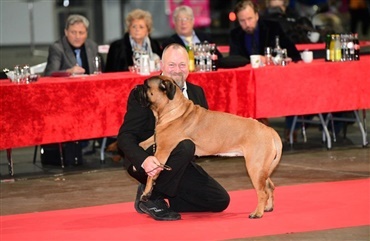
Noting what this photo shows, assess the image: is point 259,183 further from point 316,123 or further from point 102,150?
point 316,123

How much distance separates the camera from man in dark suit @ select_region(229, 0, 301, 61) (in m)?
10.1

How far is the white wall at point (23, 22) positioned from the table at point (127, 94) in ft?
30.7

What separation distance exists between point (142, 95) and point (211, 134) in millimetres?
552

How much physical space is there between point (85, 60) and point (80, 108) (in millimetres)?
1510

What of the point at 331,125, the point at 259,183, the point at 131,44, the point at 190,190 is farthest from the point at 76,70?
the point at 259,183

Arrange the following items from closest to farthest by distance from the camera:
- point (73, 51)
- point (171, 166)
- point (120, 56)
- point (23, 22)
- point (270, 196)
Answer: point (171, 166) → point (270, 196) → point (73, 51) → point (120, 56) → point (23, 22)

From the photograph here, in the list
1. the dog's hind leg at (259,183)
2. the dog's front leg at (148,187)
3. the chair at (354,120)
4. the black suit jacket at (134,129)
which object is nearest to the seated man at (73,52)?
the chair at (354,120)

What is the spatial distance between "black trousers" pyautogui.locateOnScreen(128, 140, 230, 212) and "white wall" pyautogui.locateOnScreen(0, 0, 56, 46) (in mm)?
11522

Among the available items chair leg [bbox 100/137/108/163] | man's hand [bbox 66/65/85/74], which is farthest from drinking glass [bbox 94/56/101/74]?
chair leg [bbox 100/137/108/163]

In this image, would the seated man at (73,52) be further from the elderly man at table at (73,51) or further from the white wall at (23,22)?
the white wall at (23,22)

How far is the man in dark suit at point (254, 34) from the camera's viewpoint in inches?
397

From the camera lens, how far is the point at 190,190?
22.2 feet

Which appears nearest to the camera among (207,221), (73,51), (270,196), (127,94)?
(207,221)

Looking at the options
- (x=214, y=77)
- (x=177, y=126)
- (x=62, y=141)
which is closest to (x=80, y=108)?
(x=62, y=141)
